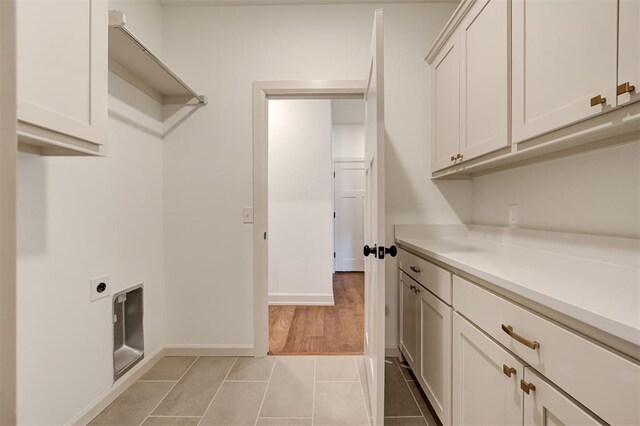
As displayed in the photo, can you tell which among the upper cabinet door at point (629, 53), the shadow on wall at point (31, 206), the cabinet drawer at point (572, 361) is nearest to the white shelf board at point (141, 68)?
the shadow on wall at point (31, 206)

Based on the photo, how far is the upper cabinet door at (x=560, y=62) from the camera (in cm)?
78

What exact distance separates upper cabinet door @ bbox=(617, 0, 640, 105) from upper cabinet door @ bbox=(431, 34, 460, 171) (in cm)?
85

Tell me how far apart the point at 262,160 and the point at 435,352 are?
163 cm

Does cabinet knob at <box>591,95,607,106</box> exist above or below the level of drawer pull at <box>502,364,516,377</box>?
above

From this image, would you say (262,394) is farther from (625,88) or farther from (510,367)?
(625,88)

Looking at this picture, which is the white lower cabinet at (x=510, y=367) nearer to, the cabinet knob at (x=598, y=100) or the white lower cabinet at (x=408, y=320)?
the white lower cabinet at (x=408, y=320)

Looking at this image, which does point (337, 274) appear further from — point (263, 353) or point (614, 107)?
point (614, 107)

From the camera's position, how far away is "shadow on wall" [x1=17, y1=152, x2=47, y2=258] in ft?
3.47

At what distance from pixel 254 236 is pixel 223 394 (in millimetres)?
991

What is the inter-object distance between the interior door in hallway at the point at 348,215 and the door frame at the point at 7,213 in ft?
14.6

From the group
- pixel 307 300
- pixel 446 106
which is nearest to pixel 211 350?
pixel 307 300

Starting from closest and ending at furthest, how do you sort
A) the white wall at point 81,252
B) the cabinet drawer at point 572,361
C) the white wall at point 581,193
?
the cabinet drawer at point 572,361 < the white wall at point 581,193 < the white wall at point 81,252

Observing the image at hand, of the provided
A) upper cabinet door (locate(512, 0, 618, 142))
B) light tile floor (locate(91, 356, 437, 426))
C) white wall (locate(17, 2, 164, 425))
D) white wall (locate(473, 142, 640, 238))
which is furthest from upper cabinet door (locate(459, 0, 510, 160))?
white wall (locate(17, 2, 164, 425))

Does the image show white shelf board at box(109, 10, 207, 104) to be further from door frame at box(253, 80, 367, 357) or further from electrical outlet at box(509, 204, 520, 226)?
electrical outlet at box(509, 204, 520, 226)
